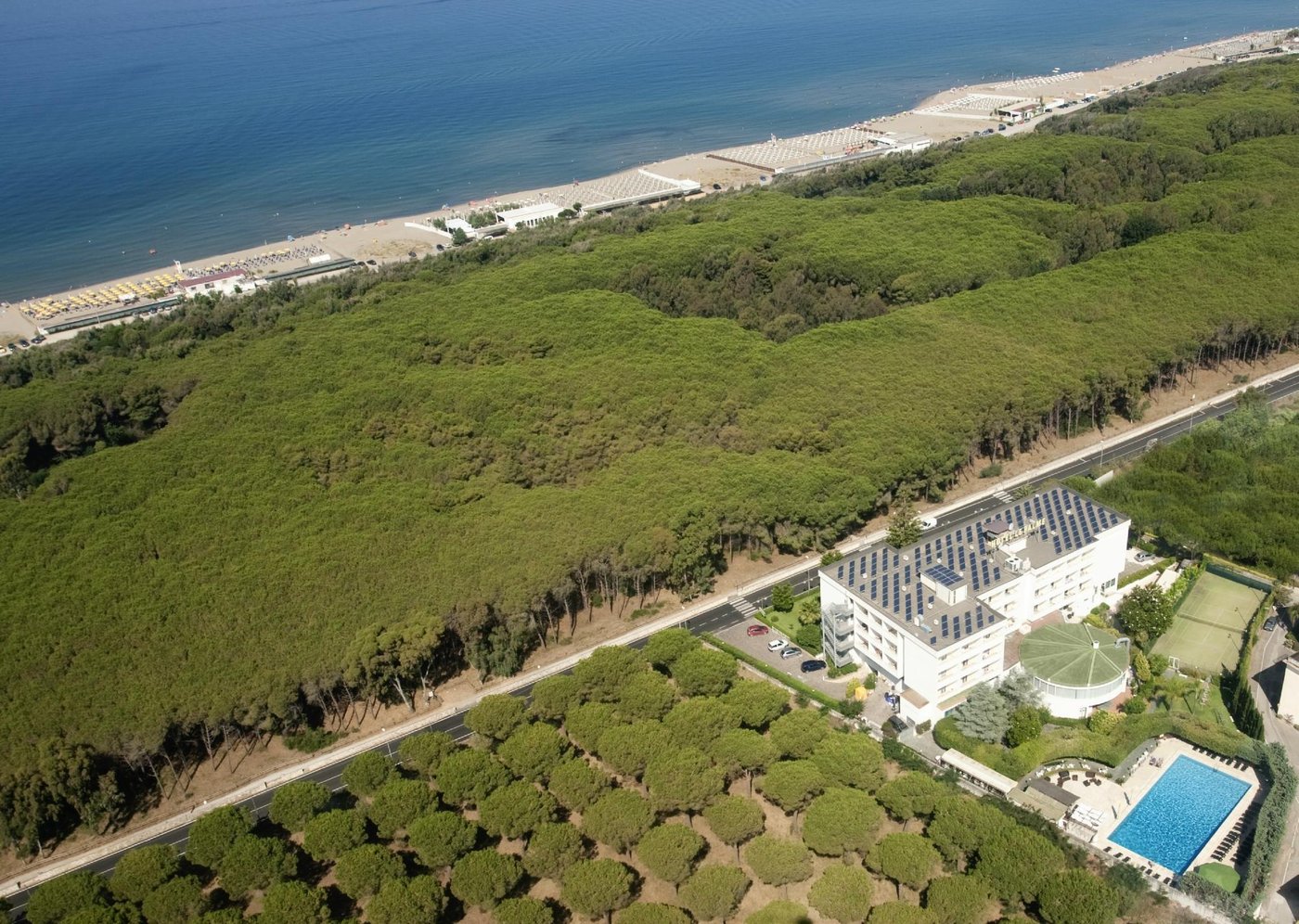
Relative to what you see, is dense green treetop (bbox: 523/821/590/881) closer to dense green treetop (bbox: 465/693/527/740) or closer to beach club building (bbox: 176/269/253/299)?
dense green treetop (bbox: 465/693/527/740)

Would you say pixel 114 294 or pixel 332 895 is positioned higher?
pixel 114 294

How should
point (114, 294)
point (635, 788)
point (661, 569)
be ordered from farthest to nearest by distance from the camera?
point (114, 294) < point (661, 569) < point (635, 788)

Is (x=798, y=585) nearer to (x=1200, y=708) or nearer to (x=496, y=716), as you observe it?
(x=496, y=716)

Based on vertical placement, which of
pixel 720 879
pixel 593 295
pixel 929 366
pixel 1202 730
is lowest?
pixel 1202 730

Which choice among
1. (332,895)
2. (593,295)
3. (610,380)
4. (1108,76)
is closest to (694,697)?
(332,895)

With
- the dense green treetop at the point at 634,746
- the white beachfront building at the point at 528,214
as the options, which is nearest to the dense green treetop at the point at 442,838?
the dense green treetop at the point at 634,746

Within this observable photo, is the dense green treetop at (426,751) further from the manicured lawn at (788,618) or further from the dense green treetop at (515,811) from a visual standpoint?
the manicured lawn at (788,618)

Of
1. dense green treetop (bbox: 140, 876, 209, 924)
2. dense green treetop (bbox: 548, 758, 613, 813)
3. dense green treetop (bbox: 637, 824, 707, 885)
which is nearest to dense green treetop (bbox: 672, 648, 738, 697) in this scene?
dense green treetop (bbox: 548, 758, 613, 813)

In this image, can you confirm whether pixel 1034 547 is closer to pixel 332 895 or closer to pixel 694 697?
pixel 694 697
